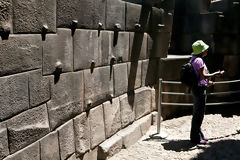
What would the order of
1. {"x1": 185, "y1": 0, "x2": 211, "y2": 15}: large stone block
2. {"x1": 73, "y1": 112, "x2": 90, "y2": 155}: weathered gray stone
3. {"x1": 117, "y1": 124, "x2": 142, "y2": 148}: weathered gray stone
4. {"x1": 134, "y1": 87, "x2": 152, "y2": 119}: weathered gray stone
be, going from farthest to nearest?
{"x1": 185, "y1": 0, "x2": 211, "y2": 15}: large stone block → {"x1": 134, "y1": 87, "x2": 152, "y2": 119}: weathered gray stone → {"x1": 117, "y1": 124, "x2": 142, "y2": 148}: weathered gray stone → {"x1": 73, "y1": 112, "x2": 90, "y2": 155}: weathered gray stone

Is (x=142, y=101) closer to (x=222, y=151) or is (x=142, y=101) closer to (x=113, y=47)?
(x=113, y=47)

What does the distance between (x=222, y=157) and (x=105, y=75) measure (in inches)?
87.5

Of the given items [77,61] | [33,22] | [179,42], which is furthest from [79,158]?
[179,42]

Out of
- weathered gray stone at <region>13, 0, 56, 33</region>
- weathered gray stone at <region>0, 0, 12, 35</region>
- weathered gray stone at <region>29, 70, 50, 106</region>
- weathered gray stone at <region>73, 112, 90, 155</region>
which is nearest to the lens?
weathered gray stone at <region>0, 0, 12, 35</region>

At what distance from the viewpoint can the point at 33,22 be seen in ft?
9.97

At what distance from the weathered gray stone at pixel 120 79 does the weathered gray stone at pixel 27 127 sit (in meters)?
1.92

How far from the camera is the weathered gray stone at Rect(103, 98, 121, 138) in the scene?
4.88 meters

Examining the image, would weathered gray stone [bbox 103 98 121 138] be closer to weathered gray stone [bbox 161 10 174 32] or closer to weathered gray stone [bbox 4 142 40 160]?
weathered gray stone [bbox 4 142 40 160]

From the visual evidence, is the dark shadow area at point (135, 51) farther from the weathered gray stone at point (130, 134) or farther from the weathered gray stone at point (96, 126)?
the weathered gray stone at point (96, 126)

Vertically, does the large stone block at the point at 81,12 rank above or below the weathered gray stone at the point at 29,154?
above

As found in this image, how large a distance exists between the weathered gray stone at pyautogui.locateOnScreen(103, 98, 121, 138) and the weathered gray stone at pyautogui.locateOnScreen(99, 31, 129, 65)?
65 cm

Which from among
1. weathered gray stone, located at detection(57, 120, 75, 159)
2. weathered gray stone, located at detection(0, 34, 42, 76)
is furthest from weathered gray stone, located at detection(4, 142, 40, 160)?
weathered gray stone, located at detection(0, 34, 42, 76)

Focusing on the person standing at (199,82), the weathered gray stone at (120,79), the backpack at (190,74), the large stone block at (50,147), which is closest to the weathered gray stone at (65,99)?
the large stone block at (50,147)

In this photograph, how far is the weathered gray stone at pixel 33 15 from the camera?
111 inches
